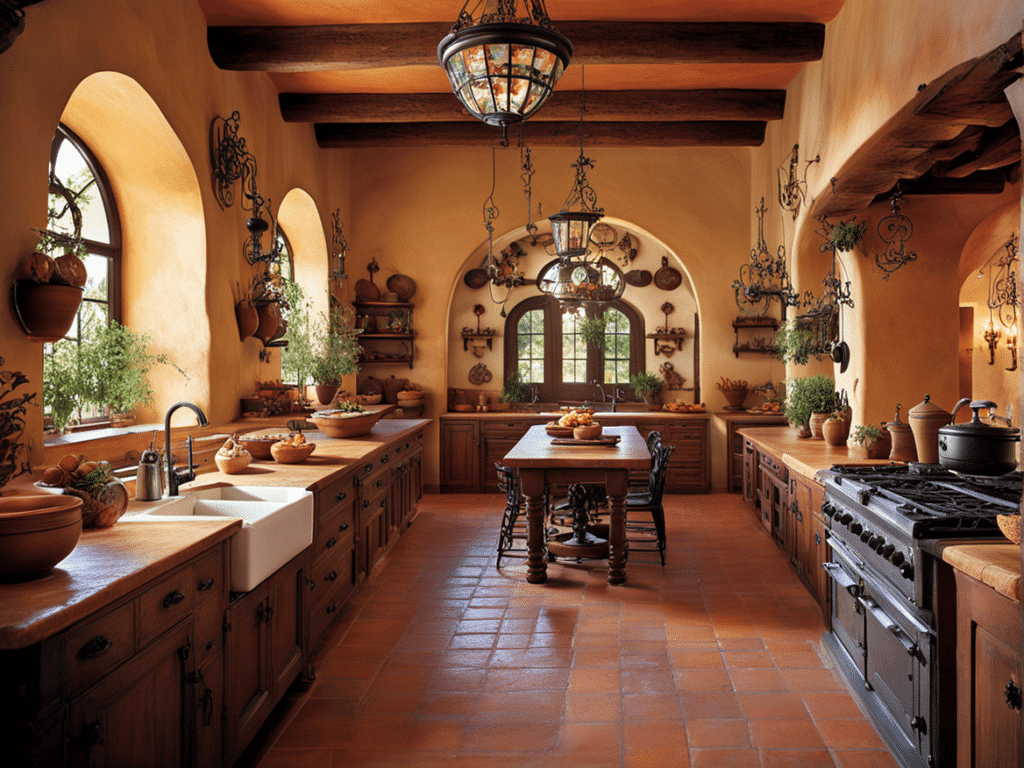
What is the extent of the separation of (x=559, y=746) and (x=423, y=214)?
732cm

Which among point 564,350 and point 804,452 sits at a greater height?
point 564,350

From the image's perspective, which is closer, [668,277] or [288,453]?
[288,453]

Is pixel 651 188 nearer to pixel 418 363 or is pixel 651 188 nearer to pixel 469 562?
pixel 418 363

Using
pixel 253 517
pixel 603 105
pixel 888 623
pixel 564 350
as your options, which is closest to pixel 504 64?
pixel 253 517

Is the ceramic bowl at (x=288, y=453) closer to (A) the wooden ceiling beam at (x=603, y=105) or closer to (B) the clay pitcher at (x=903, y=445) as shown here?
(B) the clay pitcher at (x=903, y=445)

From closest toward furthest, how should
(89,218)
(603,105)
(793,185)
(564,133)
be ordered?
(89,218)
(793,185)
(603,105)
(564,133)

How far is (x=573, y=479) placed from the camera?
521 cm

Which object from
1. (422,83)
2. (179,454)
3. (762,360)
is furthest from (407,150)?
(179,454)

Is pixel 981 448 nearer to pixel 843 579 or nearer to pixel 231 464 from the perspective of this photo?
pixel 843 579

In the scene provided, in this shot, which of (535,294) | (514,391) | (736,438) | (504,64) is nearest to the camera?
(504,64)

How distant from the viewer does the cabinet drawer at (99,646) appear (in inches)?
69.6

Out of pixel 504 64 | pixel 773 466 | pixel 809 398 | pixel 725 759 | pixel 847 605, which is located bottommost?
pixel 725 759

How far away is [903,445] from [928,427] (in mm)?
511

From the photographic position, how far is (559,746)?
120 inches
